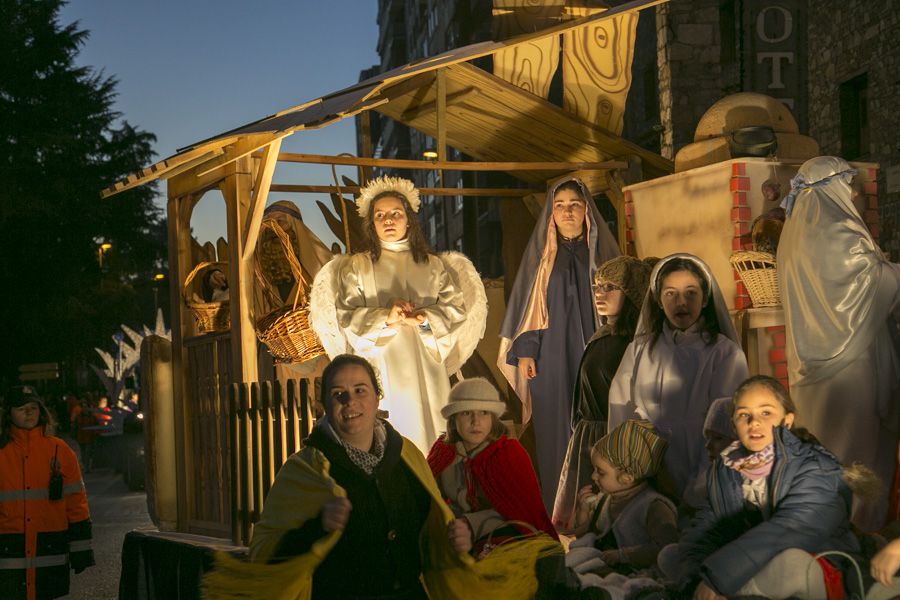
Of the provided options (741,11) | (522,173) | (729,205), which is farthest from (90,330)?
(729,205)

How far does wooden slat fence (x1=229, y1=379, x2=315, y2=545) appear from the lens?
7.79 metres

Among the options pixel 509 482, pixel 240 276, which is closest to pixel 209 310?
pixel 240 276

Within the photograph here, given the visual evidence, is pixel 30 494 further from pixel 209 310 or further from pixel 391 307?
pixel 391 307

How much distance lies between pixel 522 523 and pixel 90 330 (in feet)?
109

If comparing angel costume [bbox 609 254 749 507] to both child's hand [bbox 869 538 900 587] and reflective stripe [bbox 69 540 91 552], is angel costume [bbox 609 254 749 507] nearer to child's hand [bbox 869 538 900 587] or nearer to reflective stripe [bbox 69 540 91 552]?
child's hand [bbox 869 538 900 587]

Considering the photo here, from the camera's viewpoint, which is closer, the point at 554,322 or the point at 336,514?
the point at 336,514

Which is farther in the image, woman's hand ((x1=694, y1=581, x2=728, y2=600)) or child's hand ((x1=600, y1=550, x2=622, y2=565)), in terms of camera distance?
child's hand ((x1=600, y1=550, x2=622, y2=565))

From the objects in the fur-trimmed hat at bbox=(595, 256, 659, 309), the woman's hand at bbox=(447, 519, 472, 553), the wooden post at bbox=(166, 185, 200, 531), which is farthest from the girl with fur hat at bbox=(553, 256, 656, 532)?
the wooden post at bbox=(166, 185, 200, 531)

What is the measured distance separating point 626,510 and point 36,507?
442 centimetres

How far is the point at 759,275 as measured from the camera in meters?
7.52

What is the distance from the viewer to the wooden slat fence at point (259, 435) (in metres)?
7.79

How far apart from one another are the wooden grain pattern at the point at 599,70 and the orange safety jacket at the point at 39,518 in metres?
4.36

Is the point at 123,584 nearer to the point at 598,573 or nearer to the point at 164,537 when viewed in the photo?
the point at 164,537

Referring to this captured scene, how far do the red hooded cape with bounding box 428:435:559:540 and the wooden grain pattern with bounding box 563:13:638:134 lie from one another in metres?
4.48
